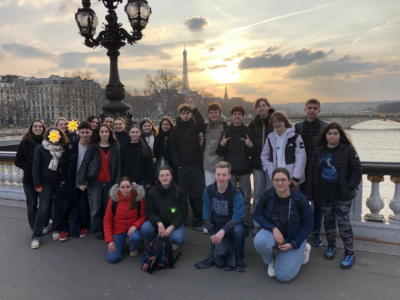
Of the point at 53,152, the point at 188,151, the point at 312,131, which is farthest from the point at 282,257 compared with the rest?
the point at 53,152

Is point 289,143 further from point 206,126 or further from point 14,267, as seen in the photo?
point 14,267

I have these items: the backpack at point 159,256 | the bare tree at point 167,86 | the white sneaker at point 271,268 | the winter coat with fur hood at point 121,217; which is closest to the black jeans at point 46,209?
the winter coat with fur hood at point 121,217

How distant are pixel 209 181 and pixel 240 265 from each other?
1474mm

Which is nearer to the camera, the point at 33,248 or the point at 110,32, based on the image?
the point at 33,248

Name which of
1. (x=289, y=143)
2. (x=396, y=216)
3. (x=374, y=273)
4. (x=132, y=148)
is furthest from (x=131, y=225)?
(x=396, y=216)

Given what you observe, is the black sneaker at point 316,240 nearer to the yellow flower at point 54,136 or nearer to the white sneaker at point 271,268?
the white sneaker at point 271,268

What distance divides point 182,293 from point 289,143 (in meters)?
2.21

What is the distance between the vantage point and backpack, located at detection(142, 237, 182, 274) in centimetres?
327

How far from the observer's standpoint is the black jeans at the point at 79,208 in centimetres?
426

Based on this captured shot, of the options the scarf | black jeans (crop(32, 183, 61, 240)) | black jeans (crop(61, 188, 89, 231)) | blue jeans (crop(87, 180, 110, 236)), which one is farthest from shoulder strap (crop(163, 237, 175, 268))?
the scarf

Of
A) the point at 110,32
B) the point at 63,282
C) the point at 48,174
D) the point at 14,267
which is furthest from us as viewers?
the point at 110,32

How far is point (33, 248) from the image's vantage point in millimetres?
3926

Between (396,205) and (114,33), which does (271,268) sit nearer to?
(396,205)

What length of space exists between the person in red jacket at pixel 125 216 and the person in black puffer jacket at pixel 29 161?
1.44 m
